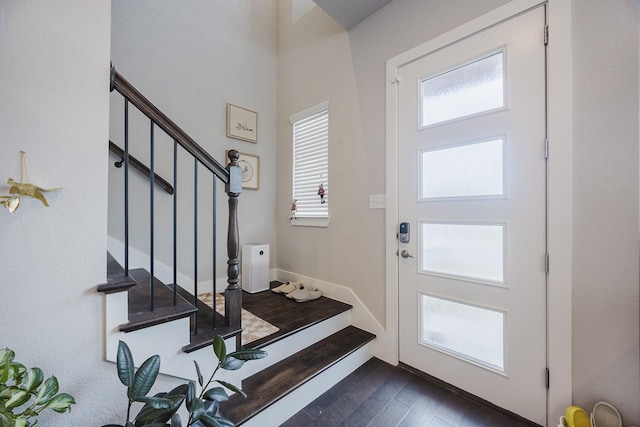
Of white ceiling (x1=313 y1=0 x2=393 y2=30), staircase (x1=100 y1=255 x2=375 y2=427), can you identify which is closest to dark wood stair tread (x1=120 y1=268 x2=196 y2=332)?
staircase (x1=100 y1=255 x2=375 y2=427)

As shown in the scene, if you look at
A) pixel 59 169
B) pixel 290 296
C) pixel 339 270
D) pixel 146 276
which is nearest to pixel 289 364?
pixel 290 296

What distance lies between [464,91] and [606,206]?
38.3 inches

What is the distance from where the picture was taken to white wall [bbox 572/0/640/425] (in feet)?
3.76

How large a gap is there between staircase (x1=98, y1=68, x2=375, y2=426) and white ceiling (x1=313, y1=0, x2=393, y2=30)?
1583 millimetres

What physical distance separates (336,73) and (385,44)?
0.52 m

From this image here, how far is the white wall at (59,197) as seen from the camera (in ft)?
2.87

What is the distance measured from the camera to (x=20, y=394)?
2.31 feet

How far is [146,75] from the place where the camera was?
2.16 meters

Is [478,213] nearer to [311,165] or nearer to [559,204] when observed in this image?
[559,204]

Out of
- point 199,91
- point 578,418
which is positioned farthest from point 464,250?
point 199,91

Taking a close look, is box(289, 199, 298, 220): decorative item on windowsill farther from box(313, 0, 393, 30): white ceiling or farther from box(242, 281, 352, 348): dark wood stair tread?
box(313, 0, 393, 30): white ceiling

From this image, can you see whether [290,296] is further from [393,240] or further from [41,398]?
[41,398]

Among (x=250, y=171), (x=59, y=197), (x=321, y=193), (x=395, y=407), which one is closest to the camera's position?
(x=59, y=197)

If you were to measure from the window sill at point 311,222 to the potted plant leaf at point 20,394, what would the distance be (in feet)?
6.39
